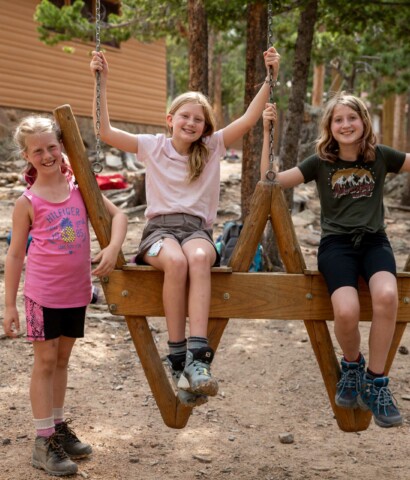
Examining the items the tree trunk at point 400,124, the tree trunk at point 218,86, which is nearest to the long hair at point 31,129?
the tree trunk at point 400,124

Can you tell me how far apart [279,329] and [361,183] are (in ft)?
11.2

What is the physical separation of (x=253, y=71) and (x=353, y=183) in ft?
14.9

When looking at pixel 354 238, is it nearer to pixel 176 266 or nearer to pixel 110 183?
pixel 176 266

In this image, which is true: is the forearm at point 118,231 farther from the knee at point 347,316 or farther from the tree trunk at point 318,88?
the tree trunk at point 318,88

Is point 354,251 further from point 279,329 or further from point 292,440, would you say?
point 279,329

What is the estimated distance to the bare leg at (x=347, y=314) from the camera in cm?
280

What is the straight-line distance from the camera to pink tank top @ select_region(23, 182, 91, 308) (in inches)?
117

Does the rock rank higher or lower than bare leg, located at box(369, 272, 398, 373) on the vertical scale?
lower

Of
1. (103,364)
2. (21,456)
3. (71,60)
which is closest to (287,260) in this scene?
(21,456)

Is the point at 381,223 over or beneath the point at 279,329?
over

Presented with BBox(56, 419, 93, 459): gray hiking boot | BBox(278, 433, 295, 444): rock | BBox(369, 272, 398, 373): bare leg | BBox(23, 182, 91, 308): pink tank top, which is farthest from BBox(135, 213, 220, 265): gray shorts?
BBox(278, 433, 295, 444): rock

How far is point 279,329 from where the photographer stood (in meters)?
6.25

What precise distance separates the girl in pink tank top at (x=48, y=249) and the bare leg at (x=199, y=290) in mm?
380

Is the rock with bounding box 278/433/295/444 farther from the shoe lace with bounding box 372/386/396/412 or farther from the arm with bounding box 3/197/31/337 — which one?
the arm with bounding box 3/197/31/337
